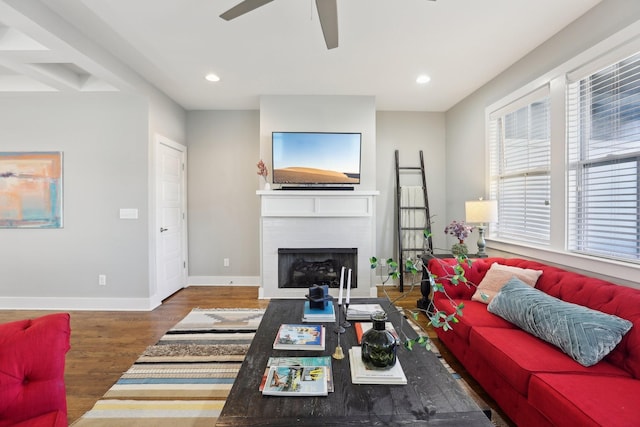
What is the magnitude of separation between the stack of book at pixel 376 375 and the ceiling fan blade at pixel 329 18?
6.00ft

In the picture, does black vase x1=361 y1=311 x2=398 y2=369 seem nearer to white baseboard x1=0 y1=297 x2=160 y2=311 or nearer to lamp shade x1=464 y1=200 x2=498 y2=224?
lamp shade x1=464 y1=200 x2=498 y2=224

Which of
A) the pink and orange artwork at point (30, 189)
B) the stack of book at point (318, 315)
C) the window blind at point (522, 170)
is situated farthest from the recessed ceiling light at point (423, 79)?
the pink and orange artwork at point (30, 189)

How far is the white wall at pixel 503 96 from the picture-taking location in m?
2.03

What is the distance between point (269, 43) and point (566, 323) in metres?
2.97

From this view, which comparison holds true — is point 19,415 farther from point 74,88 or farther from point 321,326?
point 74,88

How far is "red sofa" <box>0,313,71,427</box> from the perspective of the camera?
1.05 m

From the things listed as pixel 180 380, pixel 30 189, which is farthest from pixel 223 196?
pixel 180 380

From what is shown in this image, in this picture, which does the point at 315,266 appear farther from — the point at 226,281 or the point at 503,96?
the point at 503,96

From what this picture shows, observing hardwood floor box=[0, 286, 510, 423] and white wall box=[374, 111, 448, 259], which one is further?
white wall box=[374, 111, 448, 259]

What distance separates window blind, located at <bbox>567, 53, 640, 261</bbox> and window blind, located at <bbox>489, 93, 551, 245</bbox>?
27 cm

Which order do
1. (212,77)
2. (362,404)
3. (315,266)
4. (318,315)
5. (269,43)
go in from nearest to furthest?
(362,404) < (318,315) < (269,43) < (212,77) < (315,266)

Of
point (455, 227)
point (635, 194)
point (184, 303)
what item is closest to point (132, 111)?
point (184, 303)

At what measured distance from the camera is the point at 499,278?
230 centimetres

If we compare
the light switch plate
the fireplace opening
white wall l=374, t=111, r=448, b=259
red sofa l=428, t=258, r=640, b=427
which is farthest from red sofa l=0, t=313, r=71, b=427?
white wall l=374, t=111, r=448, b=259
